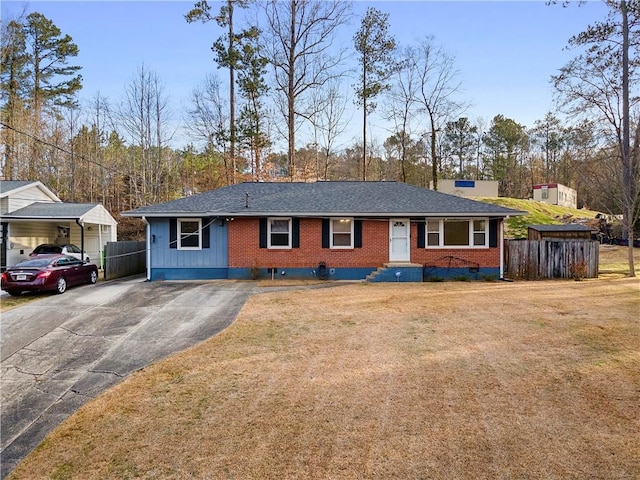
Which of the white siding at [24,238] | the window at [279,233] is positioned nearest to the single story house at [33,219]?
the white siding at [24,238]

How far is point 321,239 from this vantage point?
15516mm

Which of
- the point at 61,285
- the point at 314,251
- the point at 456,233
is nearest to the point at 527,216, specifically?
the point at 456,233

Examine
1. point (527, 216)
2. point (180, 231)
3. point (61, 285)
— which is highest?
point (527, 216)

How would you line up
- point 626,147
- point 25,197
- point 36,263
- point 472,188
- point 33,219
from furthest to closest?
point 472,188 → point 25,197 → point 33,219 → point 626,147 → point 36,263

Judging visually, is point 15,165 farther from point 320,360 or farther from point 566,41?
point 566,41

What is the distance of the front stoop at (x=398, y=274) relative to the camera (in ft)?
49.0

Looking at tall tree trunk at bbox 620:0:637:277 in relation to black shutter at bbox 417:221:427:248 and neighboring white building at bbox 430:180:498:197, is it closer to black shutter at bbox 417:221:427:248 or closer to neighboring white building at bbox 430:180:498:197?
black shutter at bbox 417:221:427:248

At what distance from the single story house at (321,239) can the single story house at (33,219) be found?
5876mm

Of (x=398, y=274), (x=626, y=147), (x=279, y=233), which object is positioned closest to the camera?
(x=398, y=274)

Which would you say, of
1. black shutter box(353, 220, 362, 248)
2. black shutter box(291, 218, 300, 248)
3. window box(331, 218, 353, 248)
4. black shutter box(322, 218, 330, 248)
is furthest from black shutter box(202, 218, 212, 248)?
black shutter box(353, 220, 362, 248)

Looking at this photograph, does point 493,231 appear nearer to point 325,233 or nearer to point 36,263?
point 325,233

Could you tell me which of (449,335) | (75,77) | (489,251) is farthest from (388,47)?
(449,335)

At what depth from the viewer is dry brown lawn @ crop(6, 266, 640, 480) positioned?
3.75 m

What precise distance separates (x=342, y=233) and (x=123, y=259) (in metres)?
10.1
